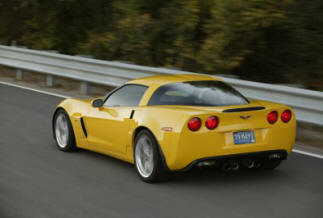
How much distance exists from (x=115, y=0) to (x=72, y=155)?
11.3 metres

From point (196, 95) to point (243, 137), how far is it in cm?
76

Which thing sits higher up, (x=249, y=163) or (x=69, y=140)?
(x=249, y=163)

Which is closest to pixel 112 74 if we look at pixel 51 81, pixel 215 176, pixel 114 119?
pixel 51 81

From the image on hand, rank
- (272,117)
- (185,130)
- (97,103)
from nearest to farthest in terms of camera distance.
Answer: (185,130), (272,117), (97,103)

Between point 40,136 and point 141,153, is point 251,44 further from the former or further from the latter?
point 141,153

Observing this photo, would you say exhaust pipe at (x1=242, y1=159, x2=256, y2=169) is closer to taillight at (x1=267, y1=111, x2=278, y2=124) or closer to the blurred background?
taillight at (x1=267, y1=111, x2=278, y2=124)

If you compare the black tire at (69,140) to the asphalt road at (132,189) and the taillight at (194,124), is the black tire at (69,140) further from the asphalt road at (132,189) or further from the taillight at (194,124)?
the taillight at (194,124)

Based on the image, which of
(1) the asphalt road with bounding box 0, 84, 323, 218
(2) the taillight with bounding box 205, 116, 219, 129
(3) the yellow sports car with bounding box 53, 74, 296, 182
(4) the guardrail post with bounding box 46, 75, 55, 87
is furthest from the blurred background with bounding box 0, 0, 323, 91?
(2) the taillight with bounding box 205, 116, 219, 129

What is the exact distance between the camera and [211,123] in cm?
698

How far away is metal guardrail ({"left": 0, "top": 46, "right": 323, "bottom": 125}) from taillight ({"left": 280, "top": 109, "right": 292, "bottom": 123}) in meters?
2.32

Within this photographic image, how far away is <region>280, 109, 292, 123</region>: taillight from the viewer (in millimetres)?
7512

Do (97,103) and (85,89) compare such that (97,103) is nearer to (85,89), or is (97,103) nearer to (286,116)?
(286,116)

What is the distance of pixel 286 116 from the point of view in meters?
7.55

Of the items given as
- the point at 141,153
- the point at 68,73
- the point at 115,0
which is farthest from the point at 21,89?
the point at 141,153
